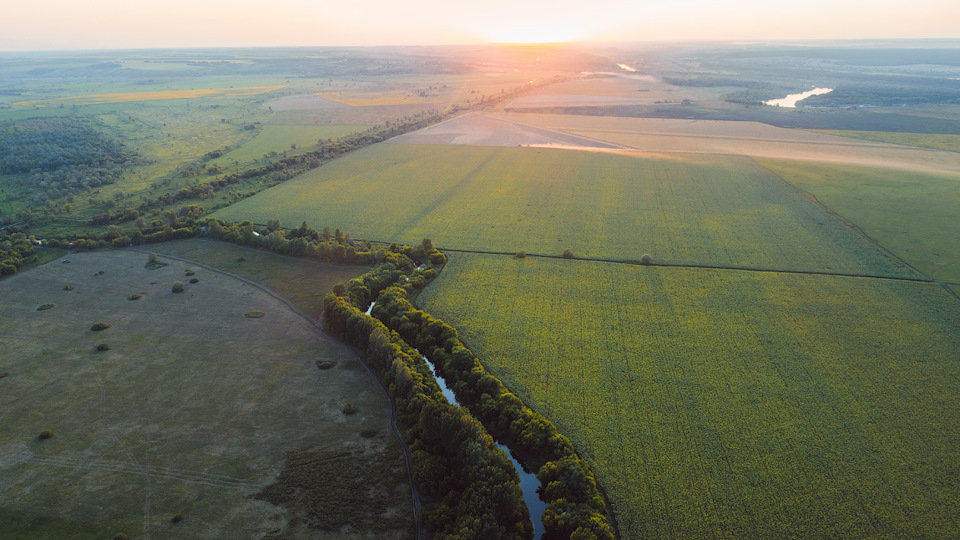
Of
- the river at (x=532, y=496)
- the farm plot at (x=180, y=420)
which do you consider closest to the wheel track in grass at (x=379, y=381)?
the farm plot at (x=180, y=420)

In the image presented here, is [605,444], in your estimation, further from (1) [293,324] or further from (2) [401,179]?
(2) [401,179]

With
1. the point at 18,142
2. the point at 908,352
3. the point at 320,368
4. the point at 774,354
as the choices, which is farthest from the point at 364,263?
the point at 18,142

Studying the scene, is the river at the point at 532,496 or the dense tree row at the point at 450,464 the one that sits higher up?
the dense tree row at the point at 450,464

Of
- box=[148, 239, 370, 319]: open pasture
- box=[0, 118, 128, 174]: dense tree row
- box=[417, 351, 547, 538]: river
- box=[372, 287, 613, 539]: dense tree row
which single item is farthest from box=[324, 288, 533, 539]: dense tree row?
box=[0, 118, 128, 174]: dense tree row

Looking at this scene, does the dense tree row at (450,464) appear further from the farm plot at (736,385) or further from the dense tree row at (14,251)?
the dense tree row at (14,251)

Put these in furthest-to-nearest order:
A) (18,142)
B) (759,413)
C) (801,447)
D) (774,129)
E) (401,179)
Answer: (774,129) < (18,142) < (401,179) < (759,413) < (801,447)

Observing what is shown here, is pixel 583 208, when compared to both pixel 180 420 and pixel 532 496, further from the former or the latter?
pixel 180 420
